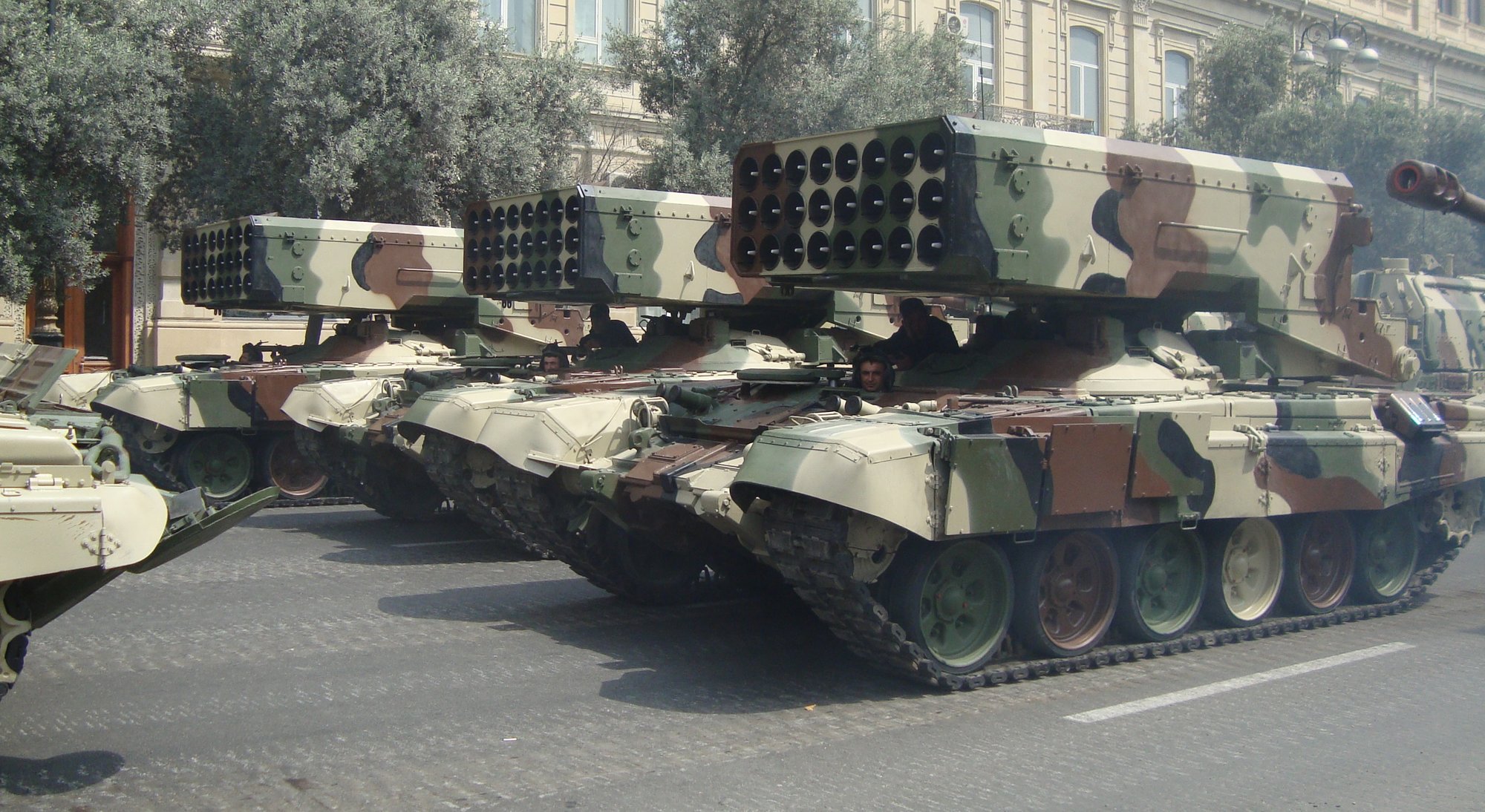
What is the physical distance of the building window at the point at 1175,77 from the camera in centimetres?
3294

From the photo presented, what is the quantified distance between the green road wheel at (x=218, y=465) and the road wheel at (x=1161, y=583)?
9602 mm

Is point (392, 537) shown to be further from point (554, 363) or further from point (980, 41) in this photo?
point (980, 41)

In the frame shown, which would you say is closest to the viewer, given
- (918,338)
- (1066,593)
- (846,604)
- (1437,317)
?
(846,604)

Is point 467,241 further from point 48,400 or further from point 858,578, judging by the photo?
point 858,578

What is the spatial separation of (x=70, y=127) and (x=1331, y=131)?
67.7 ft

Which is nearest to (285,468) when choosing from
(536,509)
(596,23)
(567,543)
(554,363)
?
(554,363)

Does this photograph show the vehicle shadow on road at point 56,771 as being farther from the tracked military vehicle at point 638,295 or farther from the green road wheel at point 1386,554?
the green road wheel at point 1386,554

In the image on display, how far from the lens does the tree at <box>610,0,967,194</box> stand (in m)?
21.7

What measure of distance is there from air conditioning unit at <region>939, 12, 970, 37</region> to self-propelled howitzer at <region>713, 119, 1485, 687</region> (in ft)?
53.6

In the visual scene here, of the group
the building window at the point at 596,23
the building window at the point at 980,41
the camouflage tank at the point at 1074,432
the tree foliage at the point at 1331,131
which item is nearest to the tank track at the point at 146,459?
the camouflage tank at the point at 1074,432

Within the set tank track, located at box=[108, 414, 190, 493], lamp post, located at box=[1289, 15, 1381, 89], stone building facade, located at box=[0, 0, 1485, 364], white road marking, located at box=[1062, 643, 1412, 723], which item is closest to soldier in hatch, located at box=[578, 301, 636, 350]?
tank track, located at box=[108, 414, 190, 493]

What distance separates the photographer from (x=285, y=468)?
14.9 meters

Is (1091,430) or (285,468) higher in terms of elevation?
(1091,430)

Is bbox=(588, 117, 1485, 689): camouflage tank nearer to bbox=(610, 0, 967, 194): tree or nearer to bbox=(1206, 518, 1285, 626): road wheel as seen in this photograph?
bbox=(1206, 518, 1285, 626): road wheel
